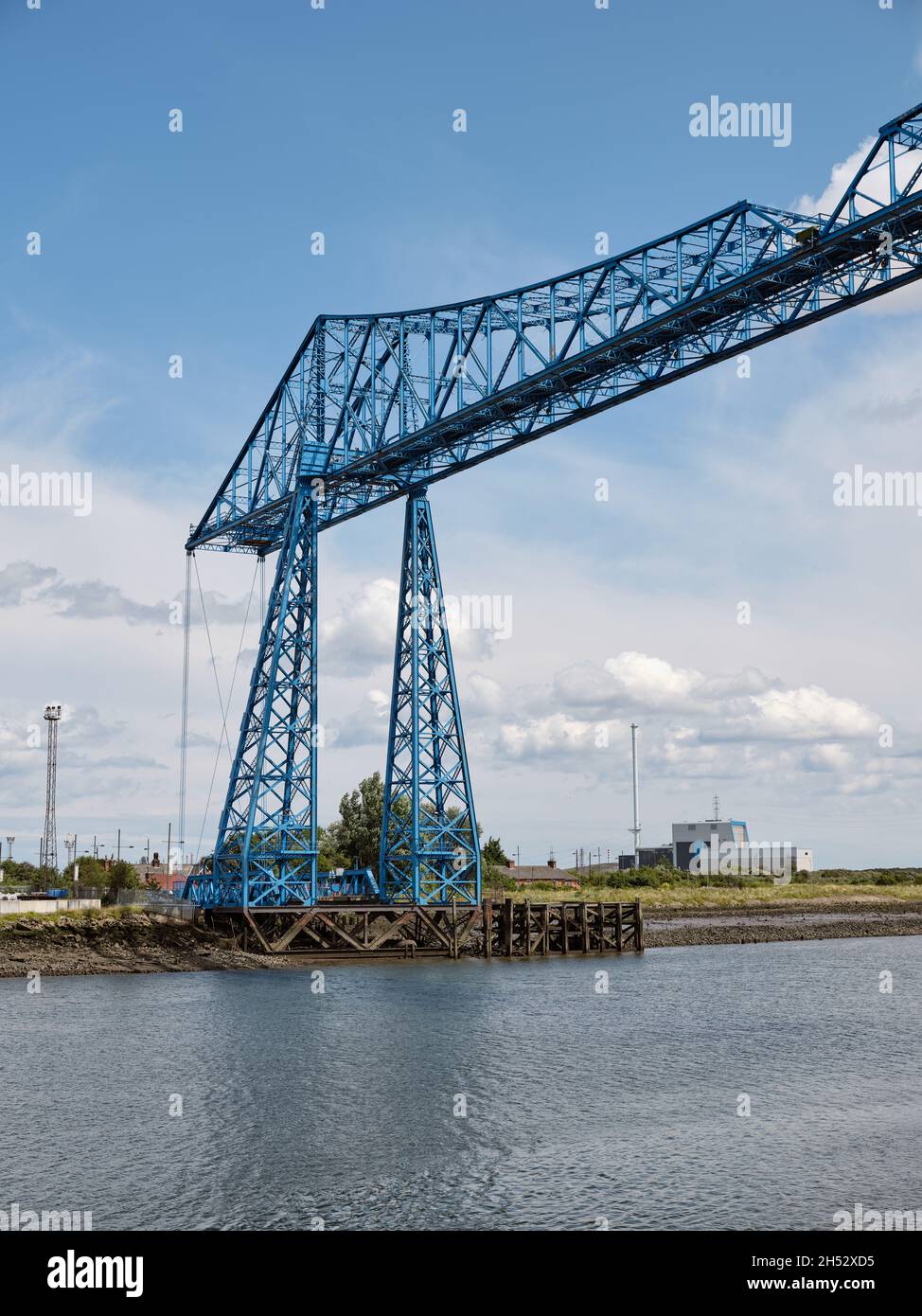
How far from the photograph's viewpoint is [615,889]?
9038 cm

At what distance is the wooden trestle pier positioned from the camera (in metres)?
43.0

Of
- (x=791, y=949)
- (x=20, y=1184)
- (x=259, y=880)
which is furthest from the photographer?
(x=791, y=949)

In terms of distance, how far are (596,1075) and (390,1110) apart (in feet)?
15.5

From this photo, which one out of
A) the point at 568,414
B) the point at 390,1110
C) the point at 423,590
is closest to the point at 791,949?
the point at 423,590

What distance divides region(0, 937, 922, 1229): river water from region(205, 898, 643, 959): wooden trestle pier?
238 inches

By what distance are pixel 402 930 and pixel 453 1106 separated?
24655 mm

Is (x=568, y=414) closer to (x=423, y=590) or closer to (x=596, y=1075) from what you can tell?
(x=423, y=590)

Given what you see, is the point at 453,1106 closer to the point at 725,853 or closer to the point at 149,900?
the point at 149,900

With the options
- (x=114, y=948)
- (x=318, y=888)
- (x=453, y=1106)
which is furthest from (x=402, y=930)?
(x=453, y=1106)

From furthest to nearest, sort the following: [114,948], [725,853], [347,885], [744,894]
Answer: [725,853]
[744,894]
[347,885]
[114,948]

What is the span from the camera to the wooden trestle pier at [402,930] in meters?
43.0

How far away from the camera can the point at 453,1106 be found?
66.7ft

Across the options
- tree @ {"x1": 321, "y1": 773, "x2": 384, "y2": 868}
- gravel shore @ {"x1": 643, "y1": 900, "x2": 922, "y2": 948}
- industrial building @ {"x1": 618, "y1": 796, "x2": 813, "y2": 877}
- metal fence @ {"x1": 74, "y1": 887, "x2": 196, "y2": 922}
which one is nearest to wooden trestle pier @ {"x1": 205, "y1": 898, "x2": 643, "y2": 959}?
metal fence @ {"x1": 74, "y1": 887, "x2": 196, "y2": 922}

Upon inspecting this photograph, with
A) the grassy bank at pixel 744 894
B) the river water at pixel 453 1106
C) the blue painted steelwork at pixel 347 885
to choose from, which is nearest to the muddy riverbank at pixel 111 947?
the river water at pixel 453 1106
